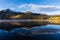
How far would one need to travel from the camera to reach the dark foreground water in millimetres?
1818

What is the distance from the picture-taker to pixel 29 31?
6.03 ft

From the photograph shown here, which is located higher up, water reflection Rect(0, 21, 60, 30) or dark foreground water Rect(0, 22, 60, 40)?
water reflection Rect(0, 21, 60, 30)

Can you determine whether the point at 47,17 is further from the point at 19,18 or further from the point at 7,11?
the point at 7,11

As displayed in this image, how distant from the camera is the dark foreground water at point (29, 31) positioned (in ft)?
5.97

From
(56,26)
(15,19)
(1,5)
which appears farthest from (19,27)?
(56,26)

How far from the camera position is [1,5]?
1910mm

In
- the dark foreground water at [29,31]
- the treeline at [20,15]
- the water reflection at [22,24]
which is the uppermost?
the treeline at [20,15]

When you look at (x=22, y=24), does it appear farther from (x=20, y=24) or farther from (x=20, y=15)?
(x=20, y=15)

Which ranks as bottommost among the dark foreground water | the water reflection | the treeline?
the dark foreground water

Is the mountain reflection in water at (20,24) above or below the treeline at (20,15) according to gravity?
below

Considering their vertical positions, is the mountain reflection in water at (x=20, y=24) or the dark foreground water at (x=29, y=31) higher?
the mountain reflection in water at (x=20, y=24)

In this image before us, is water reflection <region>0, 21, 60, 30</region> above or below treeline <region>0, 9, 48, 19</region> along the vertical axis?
below

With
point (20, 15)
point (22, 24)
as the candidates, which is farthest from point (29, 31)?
point (20, 15)

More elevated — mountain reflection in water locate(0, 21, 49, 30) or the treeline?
the treeline
